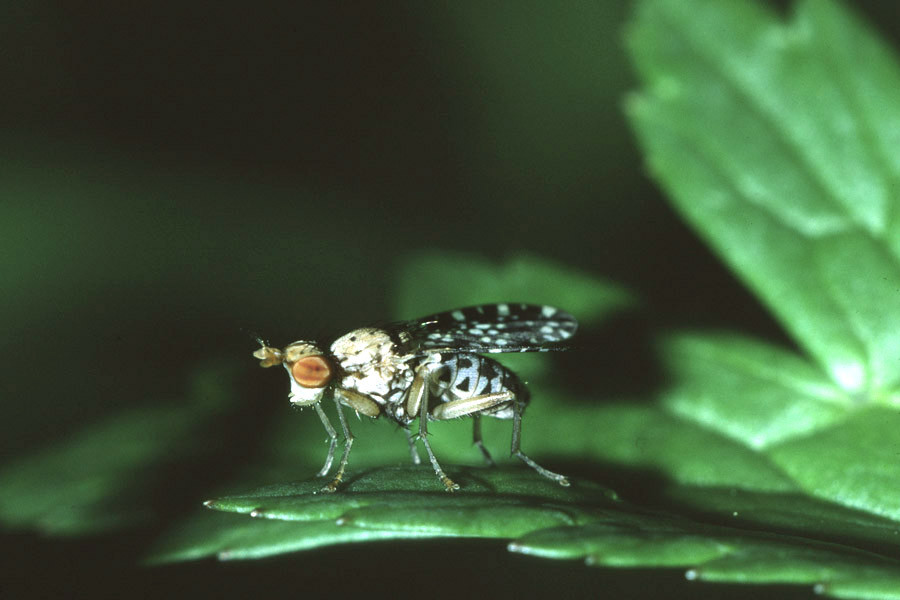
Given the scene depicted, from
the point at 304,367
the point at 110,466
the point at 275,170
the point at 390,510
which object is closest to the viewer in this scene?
the point at 390,510

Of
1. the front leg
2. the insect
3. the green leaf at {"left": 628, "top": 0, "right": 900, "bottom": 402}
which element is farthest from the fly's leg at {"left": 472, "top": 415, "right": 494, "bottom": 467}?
the green leaf at {"left": 628, "top": 0, "right": 900, "bottom": 402}

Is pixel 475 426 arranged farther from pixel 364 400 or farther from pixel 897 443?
pixel 897 443

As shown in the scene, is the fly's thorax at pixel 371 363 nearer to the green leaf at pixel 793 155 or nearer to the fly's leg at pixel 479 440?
the fly's leg at pixel 479 440

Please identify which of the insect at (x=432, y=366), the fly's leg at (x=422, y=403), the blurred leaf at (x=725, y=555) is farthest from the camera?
the insect at (x=432, y=366)

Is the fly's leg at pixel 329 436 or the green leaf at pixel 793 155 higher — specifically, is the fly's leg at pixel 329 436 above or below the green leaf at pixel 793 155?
below

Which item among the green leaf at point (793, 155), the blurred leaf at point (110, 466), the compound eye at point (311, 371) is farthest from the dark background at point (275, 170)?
the compound eye at point (311, 371)

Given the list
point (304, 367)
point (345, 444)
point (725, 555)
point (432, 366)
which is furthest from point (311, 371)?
point (725, 555)

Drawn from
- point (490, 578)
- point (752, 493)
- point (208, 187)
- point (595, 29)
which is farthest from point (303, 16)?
point (752, 493)

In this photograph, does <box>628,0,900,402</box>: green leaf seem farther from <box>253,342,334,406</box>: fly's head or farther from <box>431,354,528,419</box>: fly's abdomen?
<box>253,342,334,406</box>: fly's head

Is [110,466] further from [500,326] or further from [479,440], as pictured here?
[500,326]
